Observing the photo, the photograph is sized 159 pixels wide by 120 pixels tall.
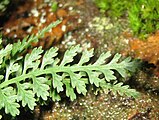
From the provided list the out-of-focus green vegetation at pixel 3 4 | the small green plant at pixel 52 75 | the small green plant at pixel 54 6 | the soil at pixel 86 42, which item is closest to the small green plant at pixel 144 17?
the soil at pixel 86 42

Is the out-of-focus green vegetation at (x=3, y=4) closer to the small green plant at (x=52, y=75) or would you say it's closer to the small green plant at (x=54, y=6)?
the small green plant at (x=54, y=6)

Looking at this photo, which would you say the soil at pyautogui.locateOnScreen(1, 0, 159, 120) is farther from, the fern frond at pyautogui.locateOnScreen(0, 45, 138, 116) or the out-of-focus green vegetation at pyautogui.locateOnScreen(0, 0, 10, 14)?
the fern frond at pyautogui.locateOnScreen(0, 45, 138, 116)

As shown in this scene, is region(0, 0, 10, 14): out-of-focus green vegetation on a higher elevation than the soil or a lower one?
higher

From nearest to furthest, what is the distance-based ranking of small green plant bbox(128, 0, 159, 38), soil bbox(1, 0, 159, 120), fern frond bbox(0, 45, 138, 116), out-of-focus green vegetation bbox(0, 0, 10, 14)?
fern frond bbox(0, 45, 138, 116)
soil bbox(1, 0, 159, 120)
small green plant bbox(128, 0, 159, 38)
out-of-focus green vegetation bbox(0, 0, 10, 14)

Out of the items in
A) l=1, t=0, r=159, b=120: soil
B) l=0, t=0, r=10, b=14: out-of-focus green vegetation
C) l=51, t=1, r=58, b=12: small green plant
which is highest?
l=0, t=0, r=10, b=14: out-of-focus green vegetation

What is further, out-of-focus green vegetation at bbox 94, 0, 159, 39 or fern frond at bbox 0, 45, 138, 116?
out-of-focus green vegetation at bbox 94, 0, 159, 39

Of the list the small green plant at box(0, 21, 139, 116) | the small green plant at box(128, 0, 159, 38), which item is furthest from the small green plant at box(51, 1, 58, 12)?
the small green plant at box(0, 21, 139, 116)

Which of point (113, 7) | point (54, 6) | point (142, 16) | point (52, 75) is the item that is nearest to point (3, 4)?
point (54, 6)

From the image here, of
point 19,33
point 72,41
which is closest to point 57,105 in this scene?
point 72,41
